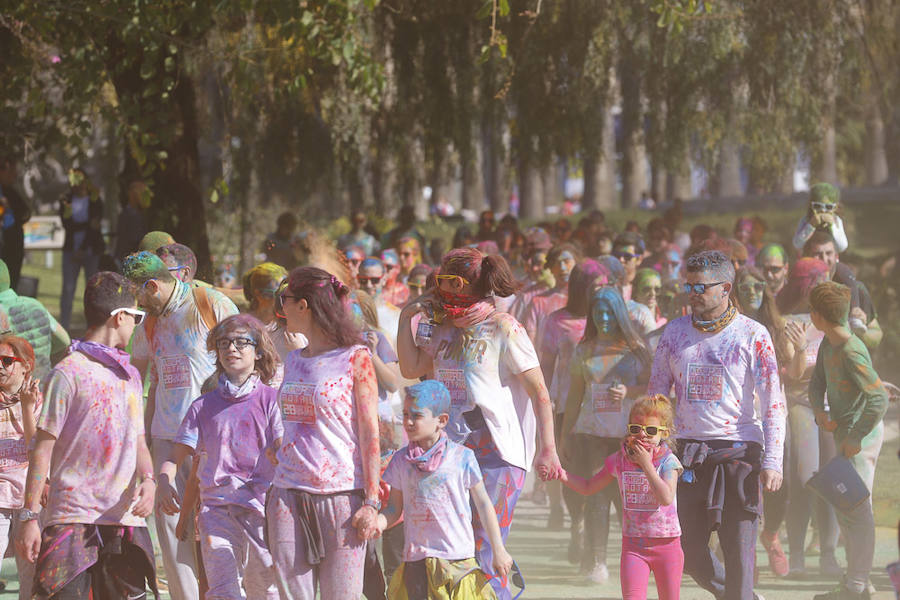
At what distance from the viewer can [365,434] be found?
5.63 metres

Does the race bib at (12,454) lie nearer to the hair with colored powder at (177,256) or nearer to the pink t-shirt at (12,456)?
the pink t-shirt at (12,456)

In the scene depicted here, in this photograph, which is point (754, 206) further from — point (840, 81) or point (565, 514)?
point (565, 514)

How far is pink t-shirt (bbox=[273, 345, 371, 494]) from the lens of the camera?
560 centimetres

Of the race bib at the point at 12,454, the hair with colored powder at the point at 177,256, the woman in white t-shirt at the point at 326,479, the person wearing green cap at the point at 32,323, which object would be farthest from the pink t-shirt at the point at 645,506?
the person wearing green cap at the point at 32,323

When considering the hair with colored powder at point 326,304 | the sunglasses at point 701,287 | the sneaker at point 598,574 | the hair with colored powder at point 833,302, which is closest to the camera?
the hair with colored powder at point 326,304

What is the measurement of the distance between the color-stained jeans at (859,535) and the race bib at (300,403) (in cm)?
320

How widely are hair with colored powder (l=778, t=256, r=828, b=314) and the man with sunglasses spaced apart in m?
3.49

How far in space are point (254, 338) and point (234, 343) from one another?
110 mm

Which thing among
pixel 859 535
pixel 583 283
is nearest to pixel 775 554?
pixel 859 535

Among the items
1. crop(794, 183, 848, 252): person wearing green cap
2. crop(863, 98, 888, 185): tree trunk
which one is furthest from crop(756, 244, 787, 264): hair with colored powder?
crop(863, 98, 888, 185): tree trunk

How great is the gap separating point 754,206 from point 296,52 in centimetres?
1444

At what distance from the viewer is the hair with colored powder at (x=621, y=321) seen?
8086 millimetres

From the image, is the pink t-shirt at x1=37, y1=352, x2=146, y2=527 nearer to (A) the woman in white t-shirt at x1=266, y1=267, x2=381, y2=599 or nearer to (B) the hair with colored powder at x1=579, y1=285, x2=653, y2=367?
(A) the woman in white t-shirt at x1=266, y1=267, x2=381, y2=599

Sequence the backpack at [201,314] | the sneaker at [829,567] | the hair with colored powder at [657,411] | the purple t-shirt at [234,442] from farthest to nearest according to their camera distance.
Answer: the sneaker at [829,567] → the backpack at [201,314] → the hair with colored powder at [657,411] → the purple t-shirt at [234,442]
